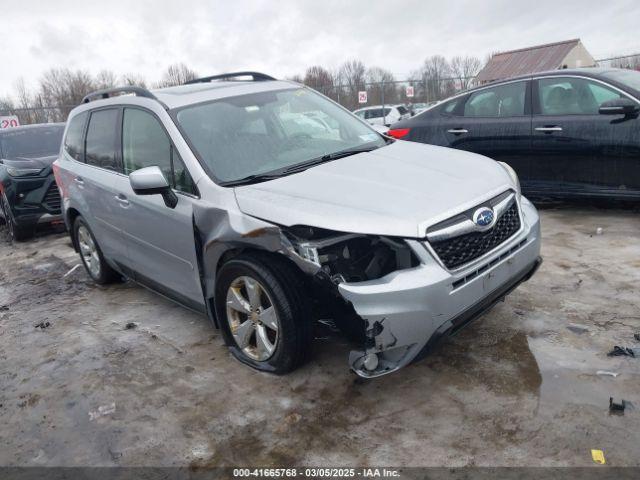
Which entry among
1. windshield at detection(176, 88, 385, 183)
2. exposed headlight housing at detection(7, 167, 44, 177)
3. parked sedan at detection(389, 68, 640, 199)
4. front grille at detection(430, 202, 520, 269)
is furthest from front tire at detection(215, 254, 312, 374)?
exposed headlight housing at detection(7, 167, 44, 177)

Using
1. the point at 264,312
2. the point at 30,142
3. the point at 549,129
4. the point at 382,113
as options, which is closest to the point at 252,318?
the point at 264,312

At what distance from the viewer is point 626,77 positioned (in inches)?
224

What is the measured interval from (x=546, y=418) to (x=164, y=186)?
2504 millimetres

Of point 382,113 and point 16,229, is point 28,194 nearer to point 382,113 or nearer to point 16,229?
point 16,229

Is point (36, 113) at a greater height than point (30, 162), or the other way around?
point (36, 113)

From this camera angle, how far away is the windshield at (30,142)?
8.33m

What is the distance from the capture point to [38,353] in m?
4.04

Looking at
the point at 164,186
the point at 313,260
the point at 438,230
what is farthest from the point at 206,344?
the point at 438,230

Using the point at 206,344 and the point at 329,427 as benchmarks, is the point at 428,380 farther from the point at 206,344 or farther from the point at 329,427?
the point at 206,344

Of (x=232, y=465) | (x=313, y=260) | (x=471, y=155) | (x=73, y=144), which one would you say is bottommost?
(x=232, y=465)

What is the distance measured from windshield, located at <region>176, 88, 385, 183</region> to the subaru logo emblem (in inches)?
47.9

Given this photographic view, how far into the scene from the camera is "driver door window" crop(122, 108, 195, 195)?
11.5ft

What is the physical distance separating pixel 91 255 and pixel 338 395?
3.35 metres

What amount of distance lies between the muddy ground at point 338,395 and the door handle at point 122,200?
0.98 metres
